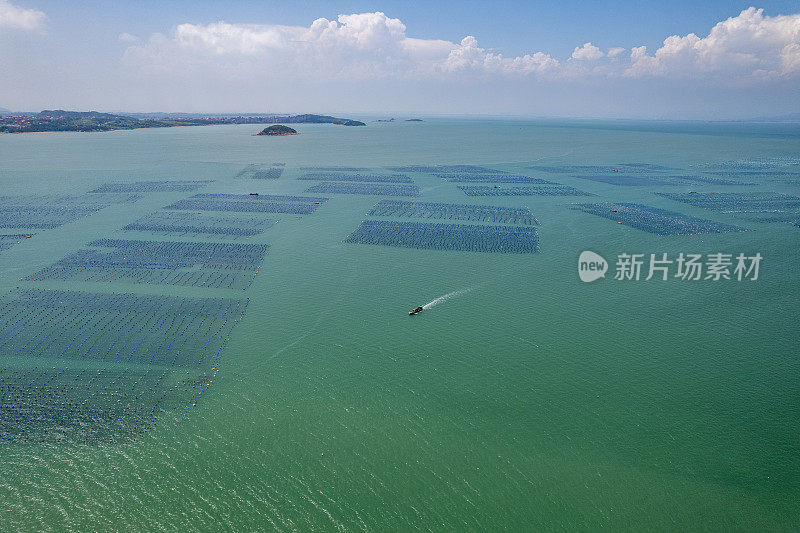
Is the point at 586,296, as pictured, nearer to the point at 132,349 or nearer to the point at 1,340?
the point at 132,349

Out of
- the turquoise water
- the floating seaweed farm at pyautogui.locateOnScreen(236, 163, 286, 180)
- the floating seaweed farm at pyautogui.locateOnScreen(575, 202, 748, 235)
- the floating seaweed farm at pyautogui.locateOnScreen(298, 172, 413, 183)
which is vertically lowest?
the turquoise water

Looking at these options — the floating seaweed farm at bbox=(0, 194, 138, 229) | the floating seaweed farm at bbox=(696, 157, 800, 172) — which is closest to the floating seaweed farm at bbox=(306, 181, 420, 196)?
the floating seaweed farm at bbox=(0, 194, 138, 229)

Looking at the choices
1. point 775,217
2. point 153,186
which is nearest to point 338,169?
point 153,186

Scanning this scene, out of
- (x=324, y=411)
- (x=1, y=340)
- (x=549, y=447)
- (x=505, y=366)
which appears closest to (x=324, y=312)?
(x=324, y=411)

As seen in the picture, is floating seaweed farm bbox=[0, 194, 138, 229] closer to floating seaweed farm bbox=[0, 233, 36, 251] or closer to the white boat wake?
floating seaweed farm bbox=[0, 233, 36, 251]

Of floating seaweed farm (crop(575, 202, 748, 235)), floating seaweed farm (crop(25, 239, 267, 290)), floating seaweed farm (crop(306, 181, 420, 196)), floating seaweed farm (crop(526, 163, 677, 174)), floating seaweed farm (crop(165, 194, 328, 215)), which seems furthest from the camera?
floating seaweed farm (crop(526, 163, 677, 174))

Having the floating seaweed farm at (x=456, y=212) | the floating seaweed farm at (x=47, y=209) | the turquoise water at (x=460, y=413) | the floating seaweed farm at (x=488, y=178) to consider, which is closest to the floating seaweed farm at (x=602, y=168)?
the floating seaweed farm at (x=488, y=178)
